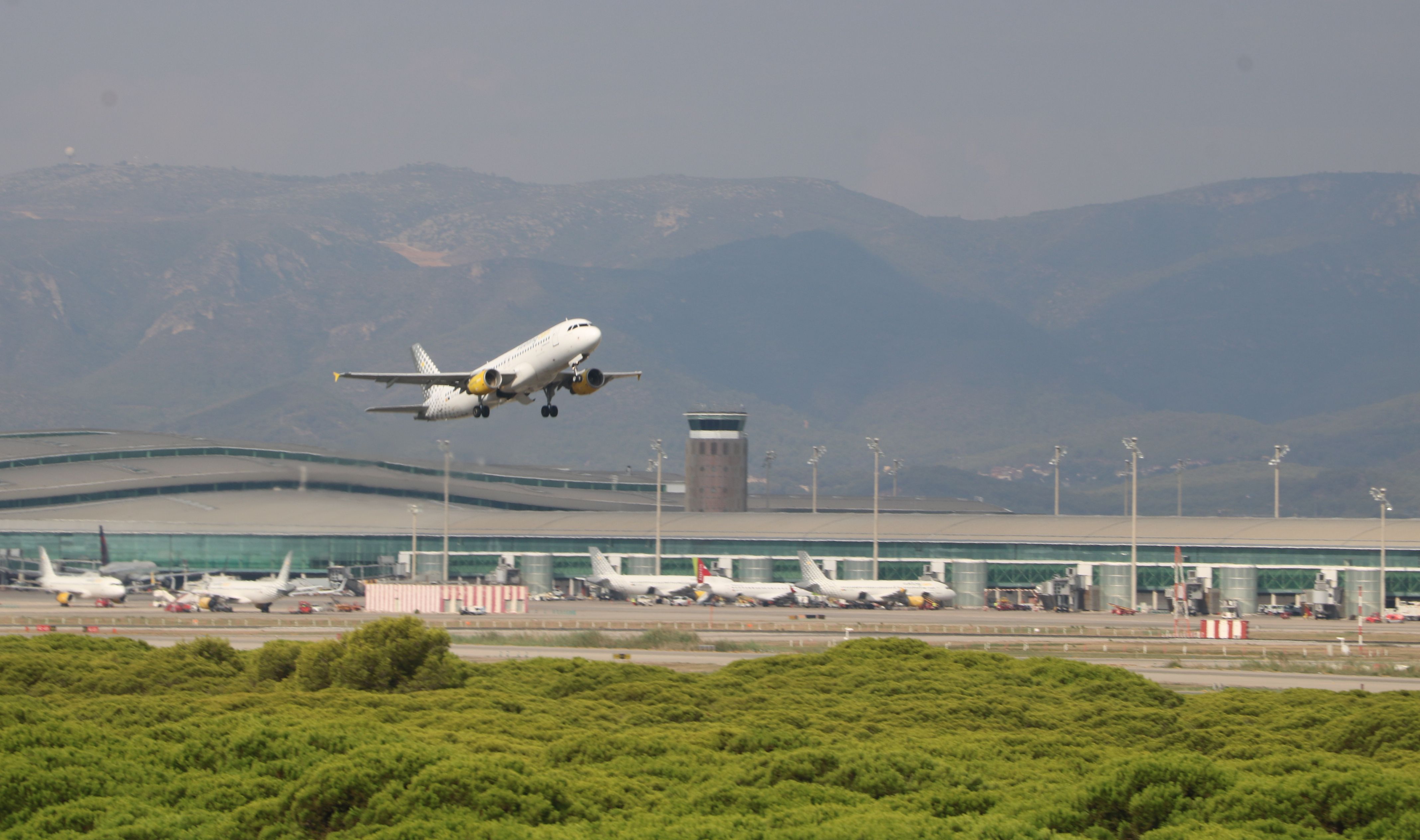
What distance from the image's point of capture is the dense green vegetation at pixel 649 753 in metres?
29.6

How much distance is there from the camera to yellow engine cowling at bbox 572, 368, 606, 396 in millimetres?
71688

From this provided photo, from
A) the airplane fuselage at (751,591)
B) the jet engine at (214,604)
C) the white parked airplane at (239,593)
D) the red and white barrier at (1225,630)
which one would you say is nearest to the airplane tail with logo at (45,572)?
the white parked airplane at (239,593)

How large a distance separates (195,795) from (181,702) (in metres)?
12.9

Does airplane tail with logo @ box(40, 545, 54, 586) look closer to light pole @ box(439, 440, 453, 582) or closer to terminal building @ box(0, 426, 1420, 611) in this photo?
terminal building @ box(0, 426, 1420, 611)

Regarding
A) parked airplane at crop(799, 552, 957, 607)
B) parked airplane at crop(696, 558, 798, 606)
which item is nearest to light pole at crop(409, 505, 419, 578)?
parked airplane at crop(696, 558, 798, 606)

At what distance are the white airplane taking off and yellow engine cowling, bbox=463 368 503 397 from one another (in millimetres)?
22

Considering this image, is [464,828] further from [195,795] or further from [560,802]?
[195,795]

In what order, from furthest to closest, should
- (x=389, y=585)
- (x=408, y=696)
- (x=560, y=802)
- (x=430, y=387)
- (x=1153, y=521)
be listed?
1. (x=1153, y=521)
2. (x=389, y=585)
3. (x=430, y=387)
4. (x=408, y=696)
5. (x=560, y=802)

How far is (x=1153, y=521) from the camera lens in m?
164

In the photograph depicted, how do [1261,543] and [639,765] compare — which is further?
[1261,543]

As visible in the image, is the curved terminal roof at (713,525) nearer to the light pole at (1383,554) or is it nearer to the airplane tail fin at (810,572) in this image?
the light pole at (1383,554)

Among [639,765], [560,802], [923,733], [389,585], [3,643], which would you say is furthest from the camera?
[389,585]

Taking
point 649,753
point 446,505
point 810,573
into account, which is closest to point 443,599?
point 446,505

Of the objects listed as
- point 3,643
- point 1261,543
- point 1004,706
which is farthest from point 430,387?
point 1261,543
